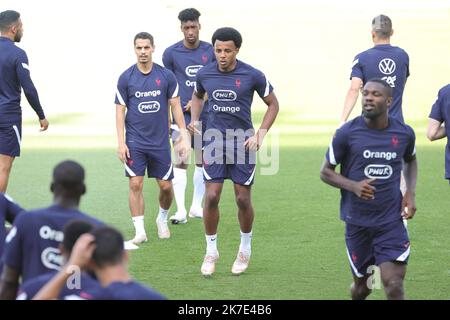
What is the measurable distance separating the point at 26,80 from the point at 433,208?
6049 millimetres

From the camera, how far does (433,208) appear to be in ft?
51.6

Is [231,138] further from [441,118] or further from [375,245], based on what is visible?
[375,245]

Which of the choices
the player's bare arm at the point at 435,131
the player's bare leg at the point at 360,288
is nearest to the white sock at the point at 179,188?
the player's bare arm at the point at 435,131

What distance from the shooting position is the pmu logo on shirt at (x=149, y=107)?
13055 mm

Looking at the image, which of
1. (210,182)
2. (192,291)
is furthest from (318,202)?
(192,291)

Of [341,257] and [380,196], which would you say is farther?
[341,257]

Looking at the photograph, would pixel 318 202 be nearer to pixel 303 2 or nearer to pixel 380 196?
pixel 380 196

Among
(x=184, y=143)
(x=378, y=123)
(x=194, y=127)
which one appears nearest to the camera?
(x=378, y=123)

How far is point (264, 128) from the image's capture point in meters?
11.3

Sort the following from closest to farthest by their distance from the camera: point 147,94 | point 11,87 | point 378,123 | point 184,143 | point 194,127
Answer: point 378,123, point 194,127, point 184,143, point 147,94, point 11,87

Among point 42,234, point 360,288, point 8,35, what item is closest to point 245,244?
point 360,288

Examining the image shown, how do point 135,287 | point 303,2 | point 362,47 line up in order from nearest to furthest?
1. point 135,287
2. point 362,47
3. point 303,2

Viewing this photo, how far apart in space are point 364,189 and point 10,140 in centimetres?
613
